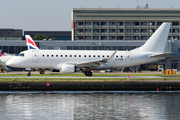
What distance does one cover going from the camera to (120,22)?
178250 mm

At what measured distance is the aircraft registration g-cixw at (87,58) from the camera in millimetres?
57469

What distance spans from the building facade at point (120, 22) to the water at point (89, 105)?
137 meters

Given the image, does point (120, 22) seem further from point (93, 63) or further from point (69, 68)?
point (69, 68)

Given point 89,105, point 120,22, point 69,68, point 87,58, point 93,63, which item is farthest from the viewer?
point 120,22

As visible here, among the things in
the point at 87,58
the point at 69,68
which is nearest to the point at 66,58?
the point at 69,68

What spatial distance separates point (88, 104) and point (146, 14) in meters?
150

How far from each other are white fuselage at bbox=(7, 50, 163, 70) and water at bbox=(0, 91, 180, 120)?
1739 cm

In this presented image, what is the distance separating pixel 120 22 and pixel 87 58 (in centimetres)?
12139

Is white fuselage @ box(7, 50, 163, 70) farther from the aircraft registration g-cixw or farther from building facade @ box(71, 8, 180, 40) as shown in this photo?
building facade @ box(71, 8, 180, 40)

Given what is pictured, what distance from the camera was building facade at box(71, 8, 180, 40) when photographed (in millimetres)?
175500

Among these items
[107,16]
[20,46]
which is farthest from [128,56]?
[107,16]

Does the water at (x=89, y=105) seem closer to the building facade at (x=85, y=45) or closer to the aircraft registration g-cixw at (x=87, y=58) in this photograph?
the aircraft registration g-cixw at (x=87, y=58)

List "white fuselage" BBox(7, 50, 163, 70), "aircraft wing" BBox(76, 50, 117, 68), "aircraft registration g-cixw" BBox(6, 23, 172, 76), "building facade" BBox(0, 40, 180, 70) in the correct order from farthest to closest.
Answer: "building facade" BBox(0, 40, 180, 70)
"white fuselage" BBox(7, 50, 163, 70)
"aircraft registration g-cixw" BBox(6, 23, 172, 76)
"aircraft wing" BBox(76, 50, 117, 68)

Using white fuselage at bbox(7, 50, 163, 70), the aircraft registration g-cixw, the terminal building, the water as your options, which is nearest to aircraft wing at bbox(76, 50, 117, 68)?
the aircraft registration g-cixw
